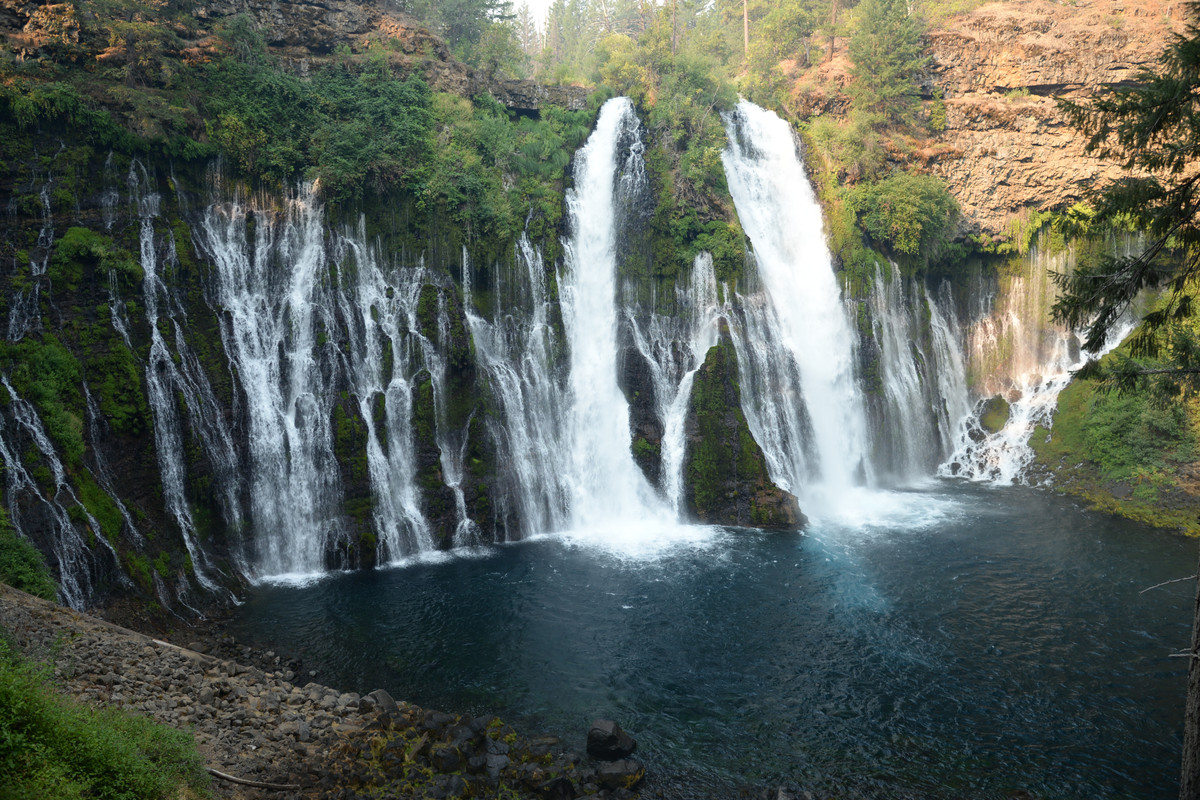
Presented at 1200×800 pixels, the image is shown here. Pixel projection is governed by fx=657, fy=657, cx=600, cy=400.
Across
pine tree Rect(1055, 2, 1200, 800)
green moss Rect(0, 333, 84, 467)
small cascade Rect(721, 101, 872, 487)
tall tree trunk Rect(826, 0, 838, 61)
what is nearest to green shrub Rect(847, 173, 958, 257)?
small cascade Rect(721, 101, 872, 487)

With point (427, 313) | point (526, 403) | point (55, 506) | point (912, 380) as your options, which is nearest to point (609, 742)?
point (55, 506)

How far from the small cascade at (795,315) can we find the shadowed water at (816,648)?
15.7ft

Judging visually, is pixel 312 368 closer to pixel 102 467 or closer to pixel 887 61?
pixel 102 467

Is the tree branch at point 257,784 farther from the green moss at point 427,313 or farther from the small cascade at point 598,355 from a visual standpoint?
the green moss at point 427,313

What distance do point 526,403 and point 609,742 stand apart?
532 inches

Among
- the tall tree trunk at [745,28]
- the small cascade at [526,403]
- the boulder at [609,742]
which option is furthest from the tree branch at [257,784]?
the tall tree trunk at [745,28]

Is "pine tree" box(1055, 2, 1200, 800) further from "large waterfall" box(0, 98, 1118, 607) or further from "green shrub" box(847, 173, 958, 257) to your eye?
"green shrub" box(847, 173, 958, 257)

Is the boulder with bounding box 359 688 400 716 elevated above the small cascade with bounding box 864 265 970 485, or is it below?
below

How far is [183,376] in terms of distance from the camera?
58.4 ft

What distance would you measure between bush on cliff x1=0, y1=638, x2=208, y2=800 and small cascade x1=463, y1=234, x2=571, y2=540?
13861 millimetres

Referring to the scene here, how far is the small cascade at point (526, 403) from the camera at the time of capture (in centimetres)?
2191

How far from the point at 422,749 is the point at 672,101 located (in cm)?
2722

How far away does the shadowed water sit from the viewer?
10977 millimetres

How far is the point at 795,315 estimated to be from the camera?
27.3 metres
